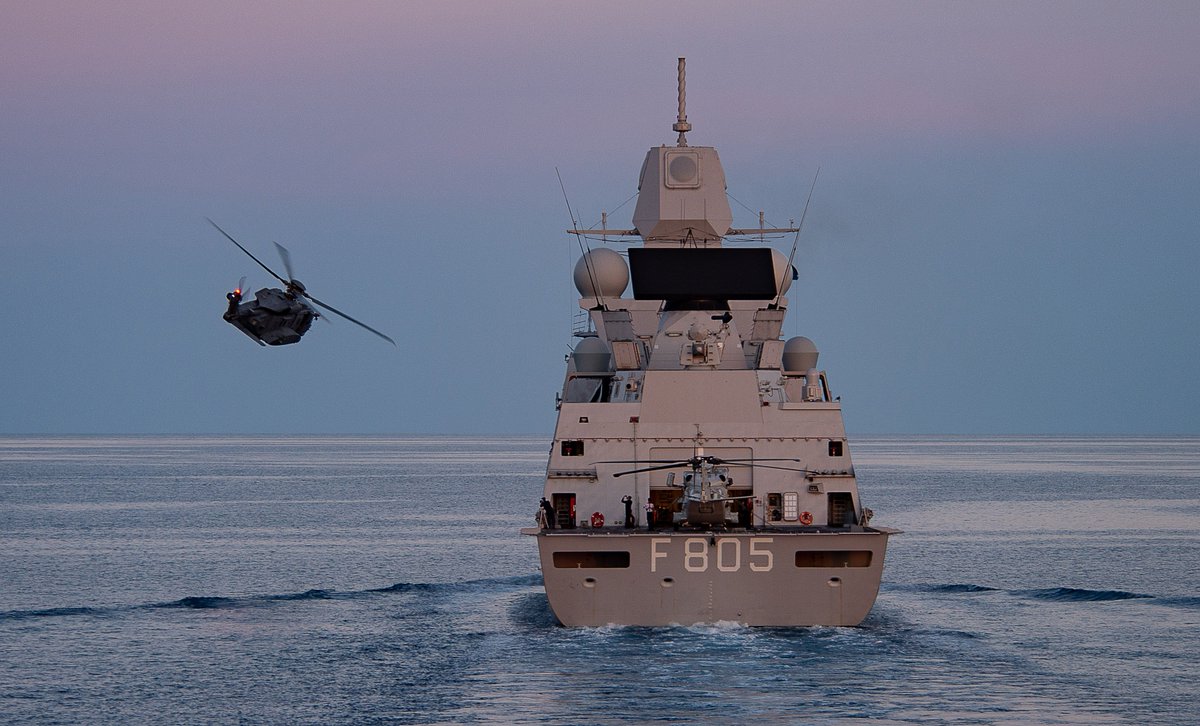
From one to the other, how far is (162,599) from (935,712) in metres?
20.7

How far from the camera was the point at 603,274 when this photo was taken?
37469 millimetres

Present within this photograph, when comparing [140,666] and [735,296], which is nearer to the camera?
[140,666]

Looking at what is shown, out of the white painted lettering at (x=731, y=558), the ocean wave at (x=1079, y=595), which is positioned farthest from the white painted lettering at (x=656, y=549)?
the ocean wave at (x=1079, y=595)

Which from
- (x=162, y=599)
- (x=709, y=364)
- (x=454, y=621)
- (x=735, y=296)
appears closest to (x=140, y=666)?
(x=454, y=621)

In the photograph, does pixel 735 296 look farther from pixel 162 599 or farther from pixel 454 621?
pixel 162 599

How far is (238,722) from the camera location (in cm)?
2239

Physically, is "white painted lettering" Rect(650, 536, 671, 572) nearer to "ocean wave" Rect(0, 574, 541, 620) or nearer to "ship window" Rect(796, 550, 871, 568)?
"ship window" Rect(796, 550, 871, 568)

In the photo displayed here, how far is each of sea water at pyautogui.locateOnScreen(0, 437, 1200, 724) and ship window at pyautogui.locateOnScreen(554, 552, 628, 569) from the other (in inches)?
48.3

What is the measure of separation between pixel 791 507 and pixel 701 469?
7.64 ft

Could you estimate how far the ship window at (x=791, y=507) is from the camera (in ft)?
97.9

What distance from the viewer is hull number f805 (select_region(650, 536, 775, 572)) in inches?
1089

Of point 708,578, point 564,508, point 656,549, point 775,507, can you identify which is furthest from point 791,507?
point 564,508

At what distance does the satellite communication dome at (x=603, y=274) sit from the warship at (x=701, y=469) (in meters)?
0.41

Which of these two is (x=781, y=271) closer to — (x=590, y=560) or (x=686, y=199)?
(x=686, y=199)
